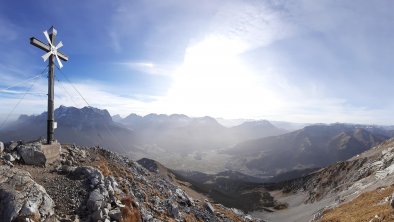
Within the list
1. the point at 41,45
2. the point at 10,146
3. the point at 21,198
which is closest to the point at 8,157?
the point at 10,146

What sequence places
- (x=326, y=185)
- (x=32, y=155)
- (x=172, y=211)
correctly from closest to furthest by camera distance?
(x=32, y=155)
(x=172, y=211)
(x=326, y=185)

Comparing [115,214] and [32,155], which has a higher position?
[32,155]

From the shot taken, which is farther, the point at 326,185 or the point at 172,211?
the point at 326,185

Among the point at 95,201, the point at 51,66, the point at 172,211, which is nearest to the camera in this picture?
the point at 95,201

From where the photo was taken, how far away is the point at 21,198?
2006 centimetres

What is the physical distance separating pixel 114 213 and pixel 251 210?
142 m

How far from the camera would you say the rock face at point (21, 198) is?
62.8 ft

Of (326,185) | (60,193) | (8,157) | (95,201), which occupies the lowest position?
(326,185)

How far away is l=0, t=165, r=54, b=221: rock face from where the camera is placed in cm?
1914

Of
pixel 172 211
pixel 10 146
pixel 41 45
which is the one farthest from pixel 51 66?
pixel 172 211

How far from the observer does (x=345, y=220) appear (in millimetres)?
42875

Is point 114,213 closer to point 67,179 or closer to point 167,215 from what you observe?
point 67,179

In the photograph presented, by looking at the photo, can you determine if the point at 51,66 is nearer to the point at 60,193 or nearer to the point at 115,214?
the point at 60,193

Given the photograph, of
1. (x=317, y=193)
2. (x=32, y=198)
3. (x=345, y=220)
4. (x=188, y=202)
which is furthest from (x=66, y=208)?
(x=317, y=193)
